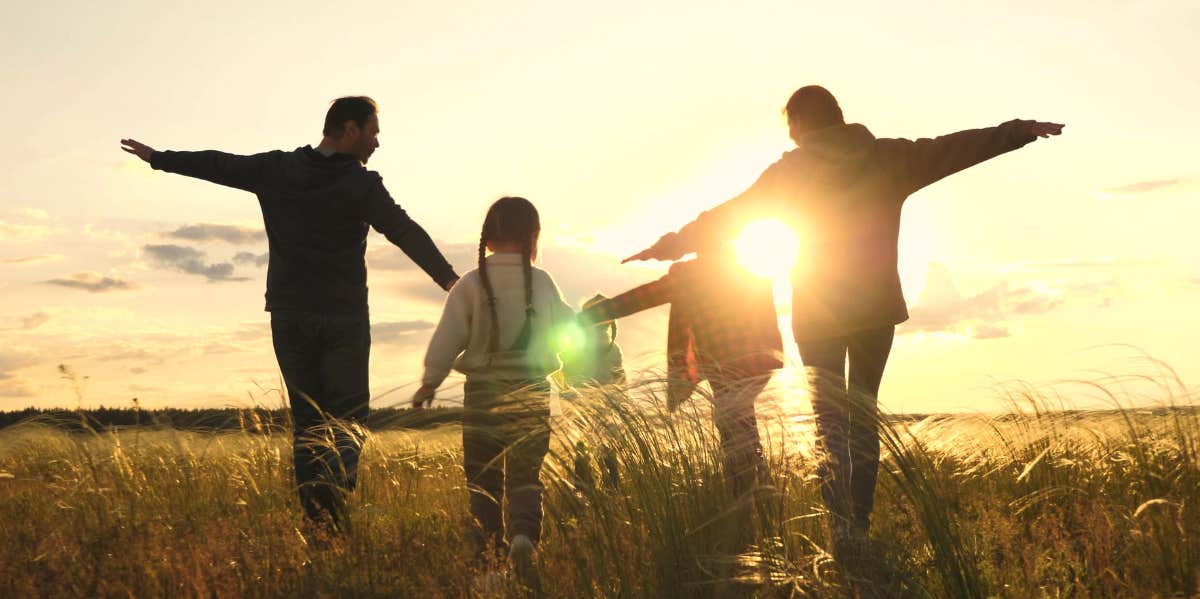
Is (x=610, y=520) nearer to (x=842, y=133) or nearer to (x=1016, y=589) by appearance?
(x=1016, y=589)

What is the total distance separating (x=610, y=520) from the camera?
150 inches

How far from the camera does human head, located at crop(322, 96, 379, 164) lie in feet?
20.6

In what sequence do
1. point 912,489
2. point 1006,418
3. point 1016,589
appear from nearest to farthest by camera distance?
1. point 912,489
2. point 1016,589
3. point 1006,418

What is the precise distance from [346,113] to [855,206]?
3110mm

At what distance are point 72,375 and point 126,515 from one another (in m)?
2.68

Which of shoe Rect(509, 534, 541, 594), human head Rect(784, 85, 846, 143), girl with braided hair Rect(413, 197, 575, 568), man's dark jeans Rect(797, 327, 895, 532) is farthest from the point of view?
human head Rect(784, 85, 846, 143)

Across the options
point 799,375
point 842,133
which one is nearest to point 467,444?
point 799,375

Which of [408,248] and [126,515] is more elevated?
[408,248]

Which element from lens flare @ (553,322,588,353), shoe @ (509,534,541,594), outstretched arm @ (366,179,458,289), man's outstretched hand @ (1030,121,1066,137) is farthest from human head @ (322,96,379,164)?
man's outstretched hand @ (1030,121,1066,137)

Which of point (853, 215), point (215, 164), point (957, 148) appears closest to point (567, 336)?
point (853, 215)

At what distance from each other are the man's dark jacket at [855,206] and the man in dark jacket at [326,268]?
2.15 metres

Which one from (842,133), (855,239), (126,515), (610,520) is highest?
(842,133)

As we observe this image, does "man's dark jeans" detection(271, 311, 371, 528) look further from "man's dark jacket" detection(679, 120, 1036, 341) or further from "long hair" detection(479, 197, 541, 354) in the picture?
"man's dark jacket" detection(679, 120, 1036, 341)

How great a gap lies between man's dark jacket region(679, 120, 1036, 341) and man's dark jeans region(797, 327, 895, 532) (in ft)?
0.33
